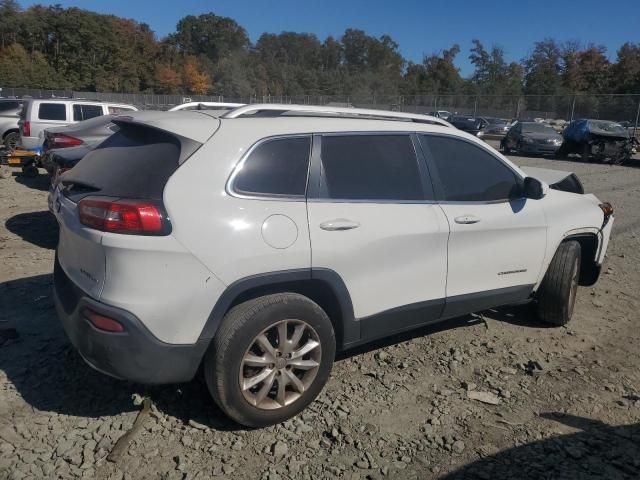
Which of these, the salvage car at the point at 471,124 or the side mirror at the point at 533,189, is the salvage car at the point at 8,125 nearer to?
the side mirror at the point at 533,189

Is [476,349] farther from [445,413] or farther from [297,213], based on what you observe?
[297,213]

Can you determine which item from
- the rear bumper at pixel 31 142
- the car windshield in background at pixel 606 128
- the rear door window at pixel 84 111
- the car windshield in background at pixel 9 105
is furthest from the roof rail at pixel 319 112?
the car windshield in background at pixel 606 128

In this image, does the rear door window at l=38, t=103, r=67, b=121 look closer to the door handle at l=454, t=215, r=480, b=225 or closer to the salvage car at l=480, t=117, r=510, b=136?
the door handle at l=454, t=215, r=480, b=225

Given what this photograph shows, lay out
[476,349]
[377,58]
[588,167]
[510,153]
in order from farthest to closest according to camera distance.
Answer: [377,58] < [510,153] < [588,167] < [476,349]

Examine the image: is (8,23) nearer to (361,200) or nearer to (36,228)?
(36,228)

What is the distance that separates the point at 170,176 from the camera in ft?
9.23

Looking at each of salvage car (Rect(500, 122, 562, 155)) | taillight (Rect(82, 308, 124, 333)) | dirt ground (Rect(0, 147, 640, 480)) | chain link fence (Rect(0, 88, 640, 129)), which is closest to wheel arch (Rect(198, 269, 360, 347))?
taillight (Rect(82, 308, 124, 333))

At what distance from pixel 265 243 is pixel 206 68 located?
107 m

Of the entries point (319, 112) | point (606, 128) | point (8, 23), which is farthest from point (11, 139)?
point (8, 23)

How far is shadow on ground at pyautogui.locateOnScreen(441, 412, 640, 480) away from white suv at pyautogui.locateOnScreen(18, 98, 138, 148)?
1184cm

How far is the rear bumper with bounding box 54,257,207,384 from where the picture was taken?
269cm

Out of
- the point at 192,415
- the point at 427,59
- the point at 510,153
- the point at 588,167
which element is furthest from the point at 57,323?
the point at 427,59

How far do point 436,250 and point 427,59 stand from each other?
107 metres

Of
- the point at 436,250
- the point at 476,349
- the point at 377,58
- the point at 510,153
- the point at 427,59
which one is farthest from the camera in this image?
the point at 377,58
